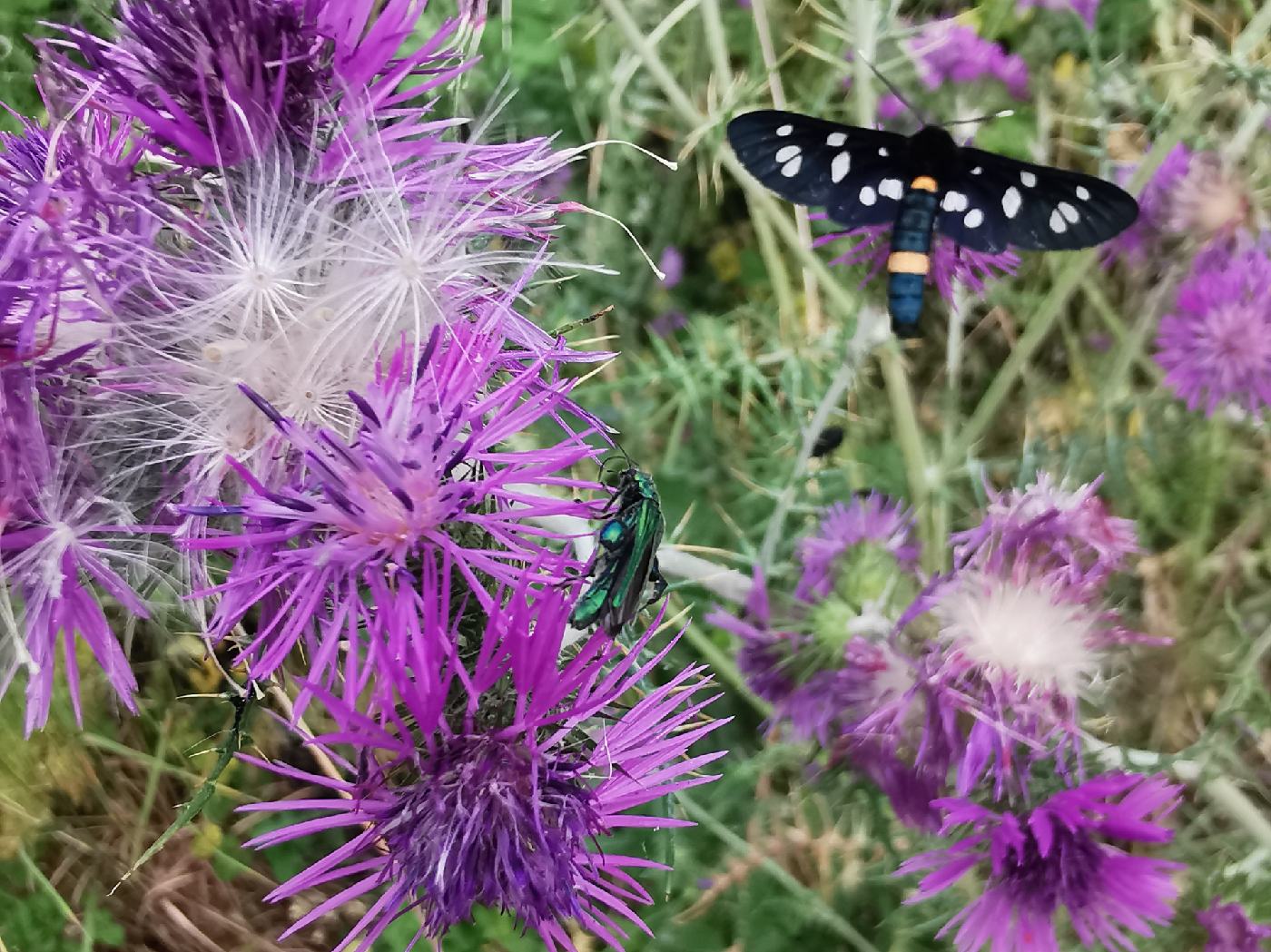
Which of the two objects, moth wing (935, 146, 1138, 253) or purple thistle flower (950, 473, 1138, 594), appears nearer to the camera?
purple thistle flower (950, 473, 1138, 594)

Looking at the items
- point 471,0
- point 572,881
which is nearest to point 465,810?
point 572,881

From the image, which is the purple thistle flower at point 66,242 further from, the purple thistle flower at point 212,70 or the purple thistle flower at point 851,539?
the purple thistle flower at point 851,539

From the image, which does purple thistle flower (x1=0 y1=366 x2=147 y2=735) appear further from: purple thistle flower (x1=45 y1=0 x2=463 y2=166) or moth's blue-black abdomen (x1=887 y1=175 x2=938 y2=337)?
moth's blue-black abdomen (x1=887 y1=175 x2=938 y2=337)

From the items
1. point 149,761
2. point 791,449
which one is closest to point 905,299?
point 791,449

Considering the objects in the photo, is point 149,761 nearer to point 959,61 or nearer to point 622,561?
point 622,561

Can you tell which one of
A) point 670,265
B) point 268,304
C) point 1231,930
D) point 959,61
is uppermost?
point 959,61

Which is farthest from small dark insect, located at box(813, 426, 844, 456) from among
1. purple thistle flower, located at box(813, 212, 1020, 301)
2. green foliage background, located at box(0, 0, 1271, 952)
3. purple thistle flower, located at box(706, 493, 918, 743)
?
purple thistle flower, located at box(813, 212, 1020, 301)
